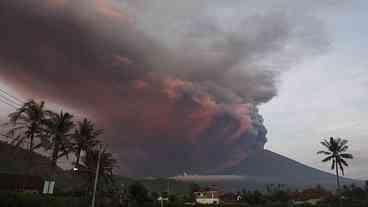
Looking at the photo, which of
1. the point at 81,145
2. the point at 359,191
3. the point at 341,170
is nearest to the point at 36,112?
the point at 81,145

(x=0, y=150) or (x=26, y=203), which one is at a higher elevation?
(x=0, y=150)

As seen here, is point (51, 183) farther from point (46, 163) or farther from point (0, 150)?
point (46, 163)

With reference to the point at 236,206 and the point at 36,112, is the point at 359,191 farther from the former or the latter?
the point at 36,112

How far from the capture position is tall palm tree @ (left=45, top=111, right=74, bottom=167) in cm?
5881

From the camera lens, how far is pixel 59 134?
6003 centimetres

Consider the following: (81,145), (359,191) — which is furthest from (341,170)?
(81,145)

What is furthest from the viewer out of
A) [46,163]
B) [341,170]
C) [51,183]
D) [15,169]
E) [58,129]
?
[46,163]

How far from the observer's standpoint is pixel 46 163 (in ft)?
454

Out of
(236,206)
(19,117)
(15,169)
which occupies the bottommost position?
(236,206)

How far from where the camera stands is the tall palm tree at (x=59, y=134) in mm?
58812

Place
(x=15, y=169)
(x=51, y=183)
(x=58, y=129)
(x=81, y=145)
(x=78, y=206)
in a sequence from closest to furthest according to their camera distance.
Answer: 1. (x=51, y=183)
2. (x=78, y=206)
3. (x=58, y=129)
4. (x=81, y=145)
5. (x=15, y=169)

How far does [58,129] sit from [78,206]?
54.1ft

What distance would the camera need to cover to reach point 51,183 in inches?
1176

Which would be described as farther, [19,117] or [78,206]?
[19,117]
